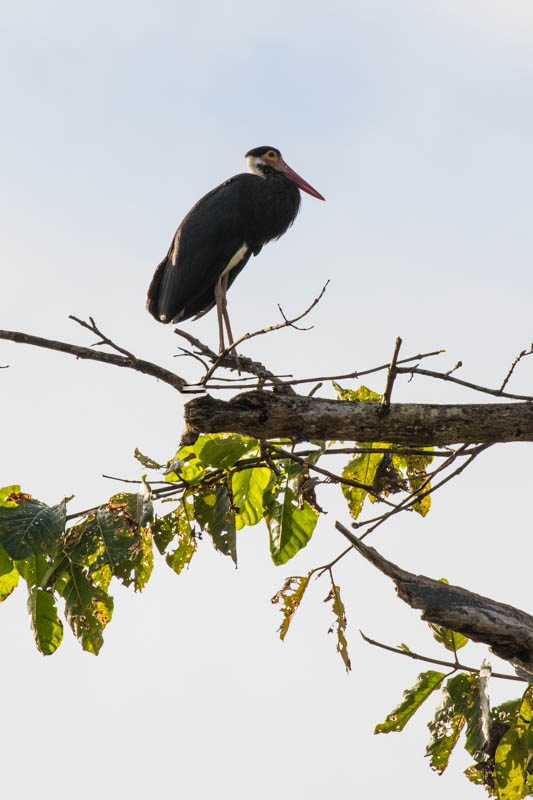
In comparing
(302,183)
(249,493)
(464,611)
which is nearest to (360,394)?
(249,493)

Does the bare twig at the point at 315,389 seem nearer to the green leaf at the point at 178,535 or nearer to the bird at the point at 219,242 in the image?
the green leaf at the point at 178,535

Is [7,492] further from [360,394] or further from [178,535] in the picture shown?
[360,394]

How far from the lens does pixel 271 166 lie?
805 centimetres

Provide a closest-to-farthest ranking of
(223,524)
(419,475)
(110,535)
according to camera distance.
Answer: (110,535)
(223,524)
(419,475)

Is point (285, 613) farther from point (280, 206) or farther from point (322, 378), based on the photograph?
point (280, 206)

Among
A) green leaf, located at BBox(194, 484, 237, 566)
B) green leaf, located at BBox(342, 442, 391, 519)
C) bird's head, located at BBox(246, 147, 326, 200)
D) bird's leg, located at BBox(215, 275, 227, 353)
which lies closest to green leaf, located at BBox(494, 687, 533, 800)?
green leaf, located at BBox(342, 442, 391, 519)

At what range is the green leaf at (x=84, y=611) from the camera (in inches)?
115

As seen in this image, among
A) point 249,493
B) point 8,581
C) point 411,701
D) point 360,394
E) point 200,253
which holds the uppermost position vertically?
point 200,253

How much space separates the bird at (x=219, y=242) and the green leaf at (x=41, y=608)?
399cm

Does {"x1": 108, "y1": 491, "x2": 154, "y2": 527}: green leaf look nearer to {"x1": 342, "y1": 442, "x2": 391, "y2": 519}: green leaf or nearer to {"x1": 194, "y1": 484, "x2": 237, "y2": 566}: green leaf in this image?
→ {"x1": 194, "y1": 484, "x2": 237, "y2": 566}: green leaf

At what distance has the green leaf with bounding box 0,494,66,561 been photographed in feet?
8.85

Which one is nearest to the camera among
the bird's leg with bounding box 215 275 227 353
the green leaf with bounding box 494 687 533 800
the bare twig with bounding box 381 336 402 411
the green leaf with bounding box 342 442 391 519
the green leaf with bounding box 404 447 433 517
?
the bare twig with bounding box 381 336 402 411

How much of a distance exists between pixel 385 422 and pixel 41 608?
1304 millimetres

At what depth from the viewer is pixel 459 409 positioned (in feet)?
9.91
